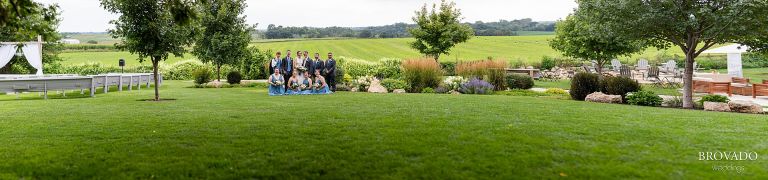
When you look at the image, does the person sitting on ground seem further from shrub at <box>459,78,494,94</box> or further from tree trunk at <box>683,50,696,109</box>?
tree trunk at <box>683,50,696,109</box>

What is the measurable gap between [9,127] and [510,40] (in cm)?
5818

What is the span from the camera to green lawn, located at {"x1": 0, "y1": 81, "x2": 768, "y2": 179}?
13.8ft

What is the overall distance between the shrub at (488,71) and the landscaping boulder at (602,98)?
4369 mm

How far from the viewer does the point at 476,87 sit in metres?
15.1

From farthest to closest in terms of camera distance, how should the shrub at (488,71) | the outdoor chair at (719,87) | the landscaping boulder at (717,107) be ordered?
the shrub at (488,71) → the outdoor chair at (719,87) → the landscaping boulder at (717,107)

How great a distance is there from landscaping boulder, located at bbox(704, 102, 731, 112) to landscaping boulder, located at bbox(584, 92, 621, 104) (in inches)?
73.7

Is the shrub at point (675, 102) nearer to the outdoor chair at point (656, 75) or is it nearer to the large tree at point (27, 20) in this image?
the outdoor chair at point (656, 75)

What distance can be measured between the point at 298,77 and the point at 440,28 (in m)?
12.7

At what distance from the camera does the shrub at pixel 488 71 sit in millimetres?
16359

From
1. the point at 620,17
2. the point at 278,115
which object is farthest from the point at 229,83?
the point at 620,17

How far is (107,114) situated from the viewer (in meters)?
8.58

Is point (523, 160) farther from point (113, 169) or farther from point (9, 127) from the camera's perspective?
point (9, 127)

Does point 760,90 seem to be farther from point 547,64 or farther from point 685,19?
point 547,64

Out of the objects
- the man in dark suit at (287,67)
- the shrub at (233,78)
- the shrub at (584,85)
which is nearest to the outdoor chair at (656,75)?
the shrub at (584,85)
